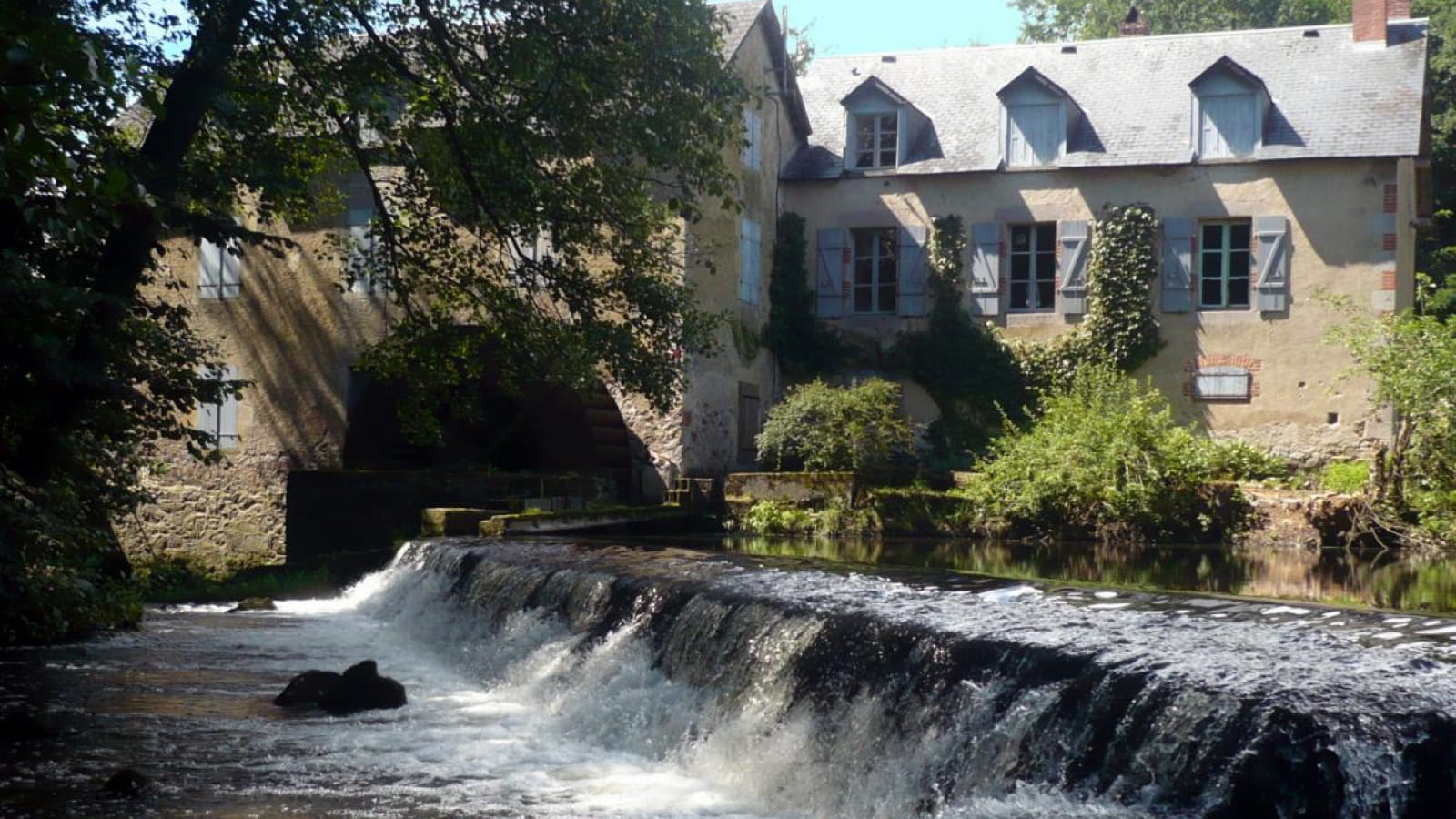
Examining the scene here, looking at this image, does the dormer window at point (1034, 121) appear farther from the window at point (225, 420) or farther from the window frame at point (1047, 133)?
the window at point (225, 420)

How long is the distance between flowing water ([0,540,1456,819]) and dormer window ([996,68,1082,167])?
1264 centimetres

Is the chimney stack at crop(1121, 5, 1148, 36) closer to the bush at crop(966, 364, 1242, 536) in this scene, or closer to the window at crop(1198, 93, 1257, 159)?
the window at crop(1198, 93, 1257, 159)

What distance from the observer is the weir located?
4.95 meters

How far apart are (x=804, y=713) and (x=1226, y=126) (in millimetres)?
15730

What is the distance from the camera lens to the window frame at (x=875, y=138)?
22.0 m

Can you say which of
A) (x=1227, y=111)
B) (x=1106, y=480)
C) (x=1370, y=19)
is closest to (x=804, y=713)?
(x=1106, y=480)

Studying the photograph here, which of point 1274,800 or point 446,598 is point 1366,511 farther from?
point 1274,800

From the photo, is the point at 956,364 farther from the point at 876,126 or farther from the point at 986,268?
the point at 876,126

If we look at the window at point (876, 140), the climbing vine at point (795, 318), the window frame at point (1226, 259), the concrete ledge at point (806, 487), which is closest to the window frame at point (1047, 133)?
the window at point (876, 140)

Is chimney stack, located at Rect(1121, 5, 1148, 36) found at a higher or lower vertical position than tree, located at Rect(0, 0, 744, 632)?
higher

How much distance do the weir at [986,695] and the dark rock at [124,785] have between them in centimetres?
242

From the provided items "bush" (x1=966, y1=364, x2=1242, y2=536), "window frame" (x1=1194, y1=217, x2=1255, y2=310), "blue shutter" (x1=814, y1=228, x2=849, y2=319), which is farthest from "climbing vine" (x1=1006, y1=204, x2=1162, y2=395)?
"bush" (x1=966, y1=364, x2=1242, y2=536)

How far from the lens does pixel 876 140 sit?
2212 cm


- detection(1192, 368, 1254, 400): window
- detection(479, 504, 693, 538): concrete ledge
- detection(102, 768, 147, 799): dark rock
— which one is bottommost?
detection(102, 768, 147, 799): dark rock
